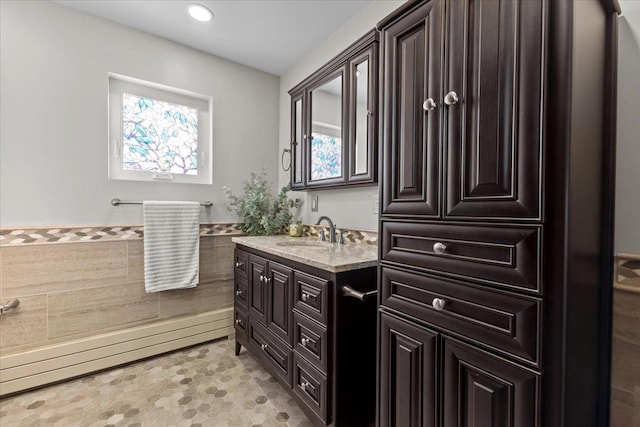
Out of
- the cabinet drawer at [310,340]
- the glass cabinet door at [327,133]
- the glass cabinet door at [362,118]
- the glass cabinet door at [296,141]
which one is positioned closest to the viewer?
the cabinet drawer at [310,340]

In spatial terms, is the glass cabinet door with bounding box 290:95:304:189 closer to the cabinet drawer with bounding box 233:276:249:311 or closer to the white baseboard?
the cabinet drawer with bounding box 233:276:249:311

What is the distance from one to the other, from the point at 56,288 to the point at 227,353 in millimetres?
1216

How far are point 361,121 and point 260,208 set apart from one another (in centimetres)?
118

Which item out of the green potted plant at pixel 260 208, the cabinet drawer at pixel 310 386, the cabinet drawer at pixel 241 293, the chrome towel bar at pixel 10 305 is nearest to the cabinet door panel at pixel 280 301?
the cabinet drawer at pixel 310 386

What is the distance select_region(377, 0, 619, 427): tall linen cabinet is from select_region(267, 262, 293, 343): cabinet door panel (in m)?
0.61

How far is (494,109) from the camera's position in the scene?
74cm

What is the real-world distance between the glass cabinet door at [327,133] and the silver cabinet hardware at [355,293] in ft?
2.73

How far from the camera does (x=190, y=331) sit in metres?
2.24

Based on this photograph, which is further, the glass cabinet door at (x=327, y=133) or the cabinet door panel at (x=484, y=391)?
the glass cabinet door at (x=327, y=133)

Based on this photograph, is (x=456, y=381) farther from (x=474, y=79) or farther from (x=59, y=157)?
(x=59, y=157)

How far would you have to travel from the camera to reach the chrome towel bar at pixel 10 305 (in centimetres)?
162

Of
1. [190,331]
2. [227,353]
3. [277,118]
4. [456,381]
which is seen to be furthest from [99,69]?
[456,381]

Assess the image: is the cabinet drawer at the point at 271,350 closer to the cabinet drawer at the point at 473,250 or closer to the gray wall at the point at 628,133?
the cabinet drawer at the point at 473,250

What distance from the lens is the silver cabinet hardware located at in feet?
3.70
